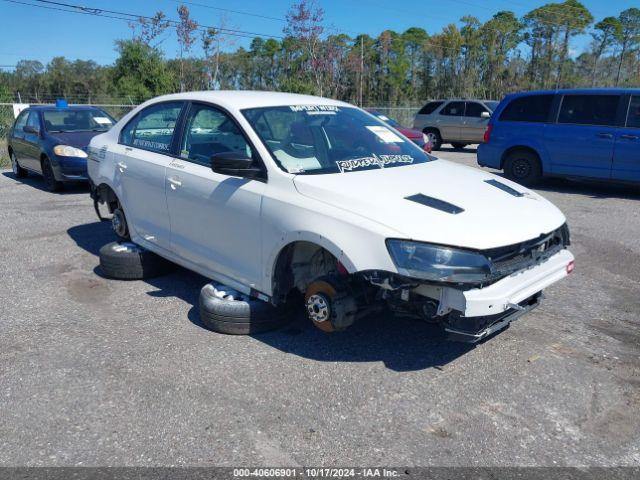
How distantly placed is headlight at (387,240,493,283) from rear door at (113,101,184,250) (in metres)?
2.42

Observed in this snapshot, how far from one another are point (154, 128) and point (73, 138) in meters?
5.92

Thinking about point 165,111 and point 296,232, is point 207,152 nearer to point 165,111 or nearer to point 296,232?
point 165,111

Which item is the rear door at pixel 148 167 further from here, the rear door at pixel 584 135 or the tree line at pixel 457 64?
the tree line at pixel 457 64

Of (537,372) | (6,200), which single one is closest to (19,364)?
(537,372)

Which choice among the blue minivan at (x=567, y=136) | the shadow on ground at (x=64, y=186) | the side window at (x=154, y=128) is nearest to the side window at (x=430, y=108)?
the blue minivan at (x=567, y=136)

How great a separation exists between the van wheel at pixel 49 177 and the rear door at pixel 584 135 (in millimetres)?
8985

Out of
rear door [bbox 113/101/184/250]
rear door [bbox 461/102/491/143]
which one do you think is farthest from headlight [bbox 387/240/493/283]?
rear door [bbox 461/102/491/143]

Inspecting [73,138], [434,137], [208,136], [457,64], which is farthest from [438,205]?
[457,64]

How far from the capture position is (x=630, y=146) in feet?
30.2

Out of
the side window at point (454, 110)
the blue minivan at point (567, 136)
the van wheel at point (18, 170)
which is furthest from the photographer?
the side window at point (454, 110)

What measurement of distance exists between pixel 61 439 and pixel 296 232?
1.77m

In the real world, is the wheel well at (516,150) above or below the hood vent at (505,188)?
below

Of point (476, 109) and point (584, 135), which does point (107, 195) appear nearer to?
point (584, 135)

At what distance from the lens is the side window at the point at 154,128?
16.1 ft
